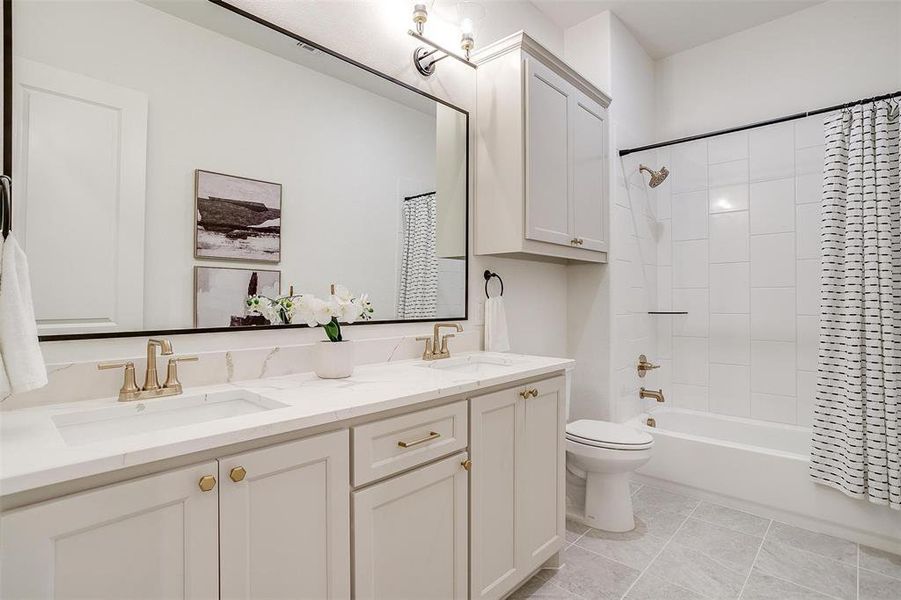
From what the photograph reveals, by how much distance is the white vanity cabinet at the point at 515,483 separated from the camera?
4.96 ft

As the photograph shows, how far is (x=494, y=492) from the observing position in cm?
157

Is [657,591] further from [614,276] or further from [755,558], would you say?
[614,276]

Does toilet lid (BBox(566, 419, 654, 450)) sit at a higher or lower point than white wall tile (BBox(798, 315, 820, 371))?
lower

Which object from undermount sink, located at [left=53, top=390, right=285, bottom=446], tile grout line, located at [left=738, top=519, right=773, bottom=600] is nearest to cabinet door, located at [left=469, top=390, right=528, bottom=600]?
undermount sink, located at [left=53, top=390, right=285, bottom=446]

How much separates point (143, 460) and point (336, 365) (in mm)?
706

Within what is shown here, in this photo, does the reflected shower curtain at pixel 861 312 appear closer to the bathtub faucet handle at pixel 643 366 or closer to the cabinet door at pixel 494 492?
the bathtub faucet handle at pixel 643 366

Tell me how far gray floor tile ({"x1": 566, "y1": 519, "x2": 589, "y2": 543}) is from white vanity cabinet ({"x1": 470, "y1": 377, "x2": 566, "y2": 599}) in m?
0.36

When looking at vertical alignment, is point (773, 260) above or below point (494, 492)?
above

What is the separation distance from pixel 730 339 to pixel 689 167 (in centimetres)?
125

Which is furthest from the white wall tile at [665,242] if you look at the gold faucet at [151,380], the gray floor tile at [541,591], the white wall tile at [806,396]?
the gold faucet at [151,380]

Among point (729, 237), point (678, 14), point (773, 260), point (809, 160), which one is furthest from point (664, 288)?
point (678, 14)

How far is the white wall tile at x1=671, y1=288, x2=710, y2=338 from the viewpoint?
3.22 metres

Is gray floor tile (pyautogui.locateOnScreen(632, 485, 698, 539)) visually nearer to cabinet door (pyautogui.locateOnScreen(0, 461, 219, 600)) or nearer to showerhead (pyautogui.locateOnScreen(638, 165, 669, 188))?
showerhead (pyautogui.locateOnScreen(638, 165, 669, 188))

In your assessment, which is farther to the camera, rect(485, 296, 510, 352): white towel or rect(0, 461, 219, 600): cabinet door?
rect(485, 296, 510, 352): white towel
